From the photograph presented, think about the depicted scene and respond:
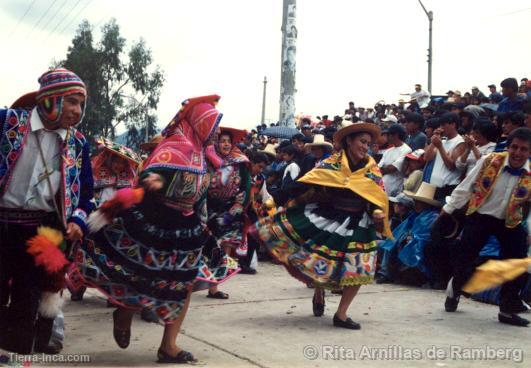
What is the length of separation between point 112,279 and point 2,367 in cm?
93

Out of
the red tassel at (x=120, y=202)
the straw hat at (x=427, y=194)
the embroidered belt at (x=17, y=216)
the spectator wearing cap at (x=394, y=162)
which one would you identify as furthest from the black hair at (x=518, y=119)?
the embroidered belt at (x=17, y=216)

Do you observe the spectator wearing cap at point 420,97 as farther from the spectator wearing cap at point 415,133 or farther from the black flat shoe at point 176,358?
the black flat shoe at point 176,358

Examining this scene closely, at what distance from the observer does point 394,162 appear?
1050 cm

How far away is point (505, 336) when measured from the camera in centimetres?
659

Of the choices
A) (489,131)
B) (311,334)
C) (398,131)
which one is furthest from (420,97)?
(311,334)

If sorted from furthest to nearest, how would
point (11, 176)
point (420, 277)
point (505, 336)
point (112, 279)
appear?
point (420, 277) → point (505, 336) → point (112, 279) → point (11, 176)

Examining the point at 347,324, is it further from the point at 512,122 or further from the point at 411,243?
the point at 512,122

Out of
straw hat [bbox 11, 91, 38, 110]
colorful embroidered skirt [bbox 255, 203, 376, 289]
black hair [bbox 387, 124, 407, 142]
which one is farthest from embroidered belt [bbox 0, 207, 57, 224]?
black hair [bbox 387, 124, 407, 142]

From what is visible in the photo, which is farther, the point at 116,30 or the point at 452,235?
the point at 116,30

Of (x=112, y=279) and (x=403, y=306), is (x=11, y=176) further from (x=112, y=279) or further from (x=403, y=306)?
(x=403, y=306)

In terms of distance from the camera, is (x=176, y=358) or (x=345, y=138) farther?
(x=345, y=138)

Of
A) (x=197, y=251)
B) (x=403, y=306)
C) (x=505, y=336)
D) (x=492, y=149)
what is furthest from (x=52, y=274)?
(x=492, y=149)

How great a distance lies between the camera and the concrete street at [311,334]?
567cm

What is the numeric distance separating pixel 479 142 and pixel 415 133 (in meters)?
2.44
